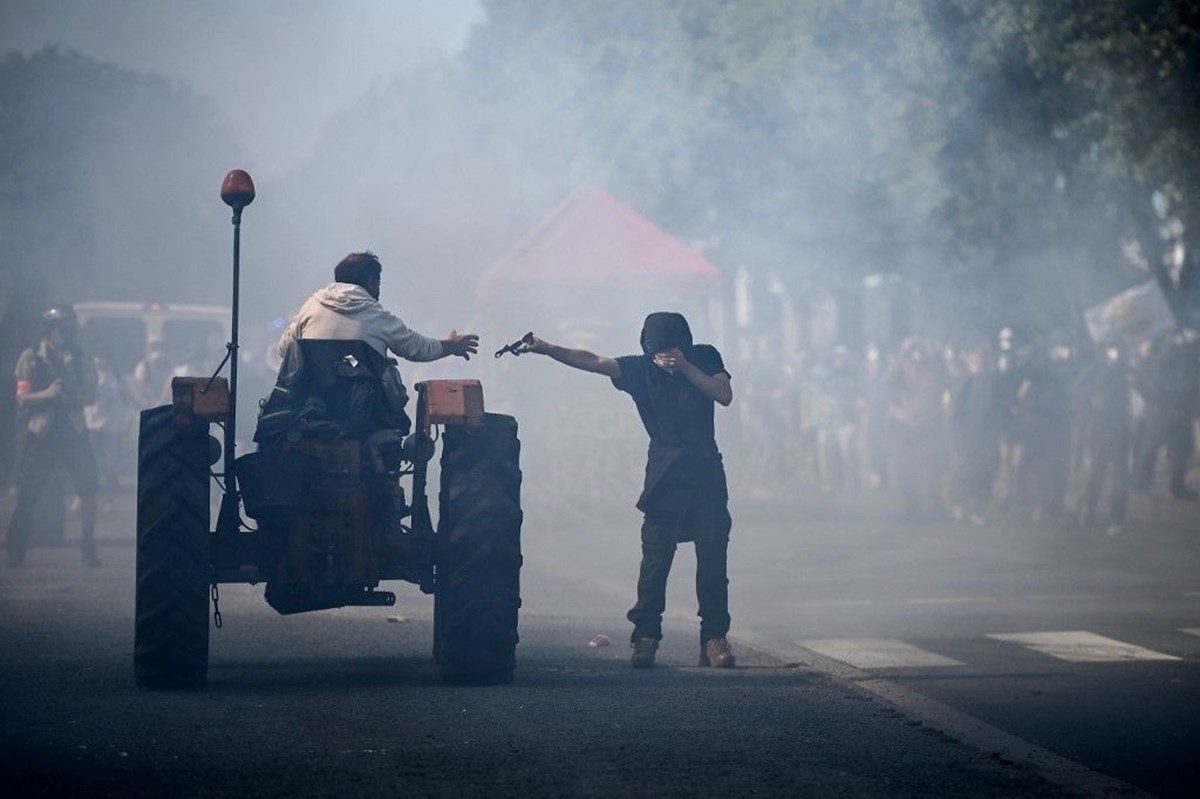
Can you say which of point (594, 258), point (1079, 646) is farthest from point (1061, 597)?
point (594, 258)

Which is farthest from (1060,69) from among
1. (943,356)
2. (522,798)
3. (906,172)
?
(522,798)

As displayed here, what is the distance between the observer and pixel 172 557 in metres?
8.21

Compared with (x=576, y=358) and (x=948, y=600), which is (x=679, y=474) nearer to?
(x=576, y=358)

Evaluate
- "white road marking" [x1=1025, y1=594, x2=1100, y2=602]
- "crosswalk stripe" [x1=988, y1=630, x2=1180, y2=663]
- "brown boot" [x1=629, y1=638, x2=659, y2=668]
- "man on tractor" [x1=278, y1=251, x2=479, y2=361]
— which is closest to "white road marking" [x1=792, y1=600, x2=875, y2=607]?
"white road marking" [x1=1025, y1=594, x2=1100, y2=602]

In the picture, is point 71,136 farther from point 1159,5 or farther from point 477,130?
point 1159,5

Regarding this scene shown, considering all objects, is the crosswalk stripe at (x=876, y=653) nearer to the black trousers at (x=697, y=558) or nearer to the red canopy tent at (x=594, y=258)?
the black trousers at (x=697, y=558)

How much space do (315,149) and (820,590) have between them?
2254cm

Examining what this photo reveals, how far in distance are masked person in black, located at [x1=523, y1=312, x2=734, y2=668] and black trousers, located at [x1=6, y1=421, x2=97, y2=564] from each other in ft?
22.1

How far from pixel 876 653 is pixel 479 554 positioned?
2894 mm

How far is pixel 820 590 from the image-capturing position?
554 inches

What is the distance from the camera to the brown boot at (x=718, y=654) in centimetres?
935

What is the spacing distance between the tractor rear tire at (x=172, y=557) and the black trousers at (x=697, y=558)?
2.11 m

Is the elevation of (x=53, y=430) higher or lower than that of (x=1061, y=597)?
higher

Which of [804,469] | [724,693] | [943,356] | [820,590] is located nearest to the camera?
[724,693]
